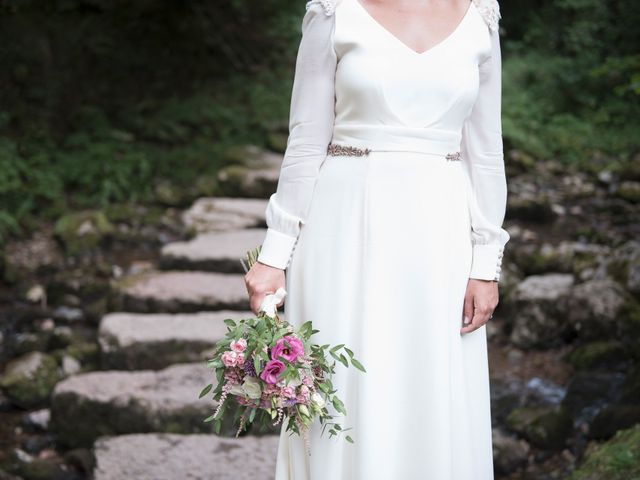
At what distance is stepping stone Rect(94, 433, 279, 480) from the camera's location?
12.6 feet

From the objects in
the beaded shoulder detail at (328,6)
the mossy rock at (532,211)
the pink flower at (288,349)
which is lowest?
the pink flower at (288,349)

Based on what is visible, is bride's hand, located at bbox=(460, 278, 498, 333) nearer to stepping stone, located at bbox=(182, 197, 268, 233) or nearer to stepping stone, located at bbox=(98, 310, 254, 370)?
stepping stone, located at bbox=(98, 310, 254, 370)

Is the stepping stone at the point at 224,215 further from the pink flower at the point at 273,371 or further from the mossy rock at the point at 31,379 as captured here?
the pink flower at the point at 273,371

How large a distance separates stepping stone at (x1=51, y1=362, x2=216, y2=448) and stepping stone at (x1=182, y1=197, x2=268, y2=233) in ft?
8.71

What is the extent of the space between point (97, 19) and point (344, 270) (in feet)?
28.2

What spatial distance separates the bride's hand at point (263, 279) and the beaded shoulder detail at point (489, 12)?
92 centimetres

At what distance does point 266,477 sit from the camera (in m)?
3.84

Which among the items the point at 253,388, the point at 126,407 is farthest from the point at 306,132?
the point at 126,407

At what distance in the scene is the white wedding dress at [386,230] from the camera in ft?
7.99

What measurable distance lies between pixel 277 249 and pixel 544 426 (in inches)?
96.7

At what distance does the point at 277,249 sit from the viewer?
2.52 m

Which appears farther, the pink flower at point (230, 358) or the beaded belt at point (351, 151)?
the beaded belt at point (351, 151)

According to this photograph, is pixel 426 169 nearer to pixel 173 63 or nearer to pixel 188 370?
pixel 188 370

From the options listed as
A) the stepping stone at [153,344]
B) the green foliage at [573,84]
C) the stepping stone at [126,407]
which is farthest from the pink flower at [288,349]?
the green foliage at [573,84]
